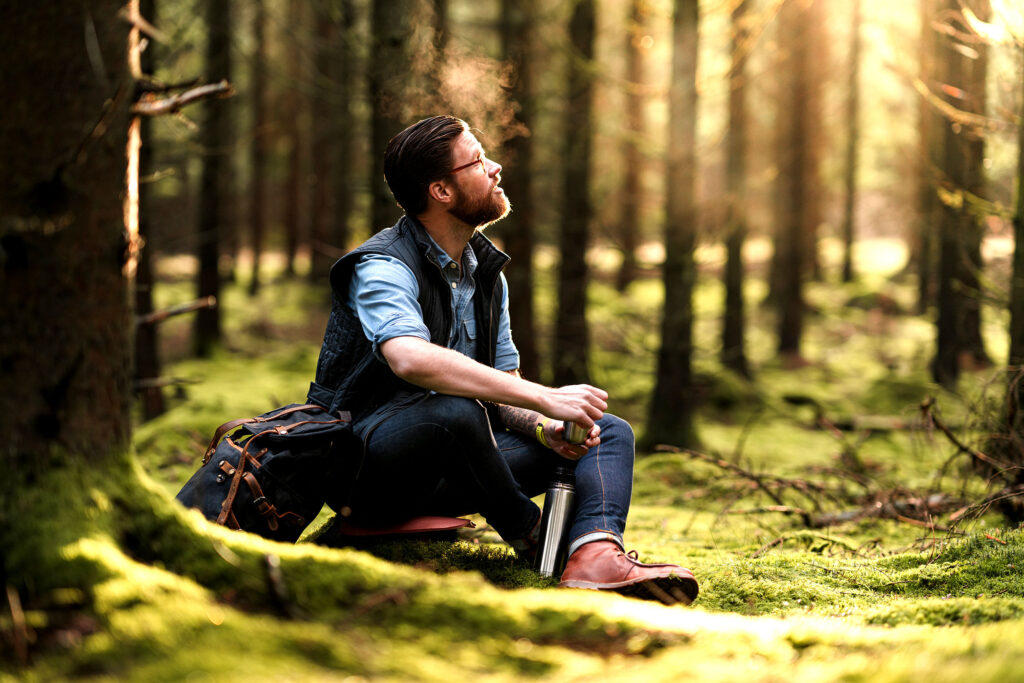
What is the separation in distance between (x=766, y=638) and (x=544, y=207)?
13.6 metres

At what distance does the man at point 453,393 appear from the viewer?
112 inches

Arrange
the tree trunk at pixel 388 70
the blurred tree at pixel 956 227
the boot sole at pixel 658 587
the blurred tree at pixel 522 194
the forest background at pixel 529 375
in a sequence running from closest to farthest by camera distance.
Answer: the forest background at pixel 529 375 < the boot sole at pixel 658 587 < the tree trunk at pixel 388 70 < the blurred tree at pixel 522 194 < the blurred tree at pixel 956 227

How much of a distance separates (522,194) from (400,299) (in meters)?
5.96

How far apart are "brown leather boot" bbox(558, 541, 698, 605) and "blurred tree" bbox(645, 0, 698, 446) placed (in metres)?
5.29

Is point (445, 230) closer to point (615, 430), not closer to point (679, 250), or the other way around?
point (615, 430)

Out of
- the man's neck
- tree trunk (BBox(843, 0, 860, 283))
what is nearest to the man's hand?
the man's neck

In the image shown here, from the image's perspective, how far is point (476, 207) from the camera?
333cm

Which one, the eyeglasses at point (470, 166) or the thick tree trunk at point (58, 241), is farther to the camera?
the eyeglasses at point (470, 166)

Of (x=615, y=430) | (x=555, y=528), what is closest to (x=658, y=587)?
(x=555, y=528)

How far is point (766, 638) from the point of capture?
215cm

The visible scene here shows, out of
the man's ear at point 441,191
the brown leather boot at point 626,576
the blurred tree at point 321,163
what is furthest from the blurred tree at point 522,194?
the blurred tree at point 321,163

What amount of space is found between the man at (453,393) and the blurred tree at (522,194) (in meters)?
4.88

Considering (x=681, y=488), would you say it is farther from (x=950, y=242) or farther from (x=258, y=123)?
(x=258, y=123)

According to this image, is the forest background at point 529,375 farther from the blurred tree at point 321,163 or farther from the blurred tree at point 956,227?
the blurred tree at point 321,163
